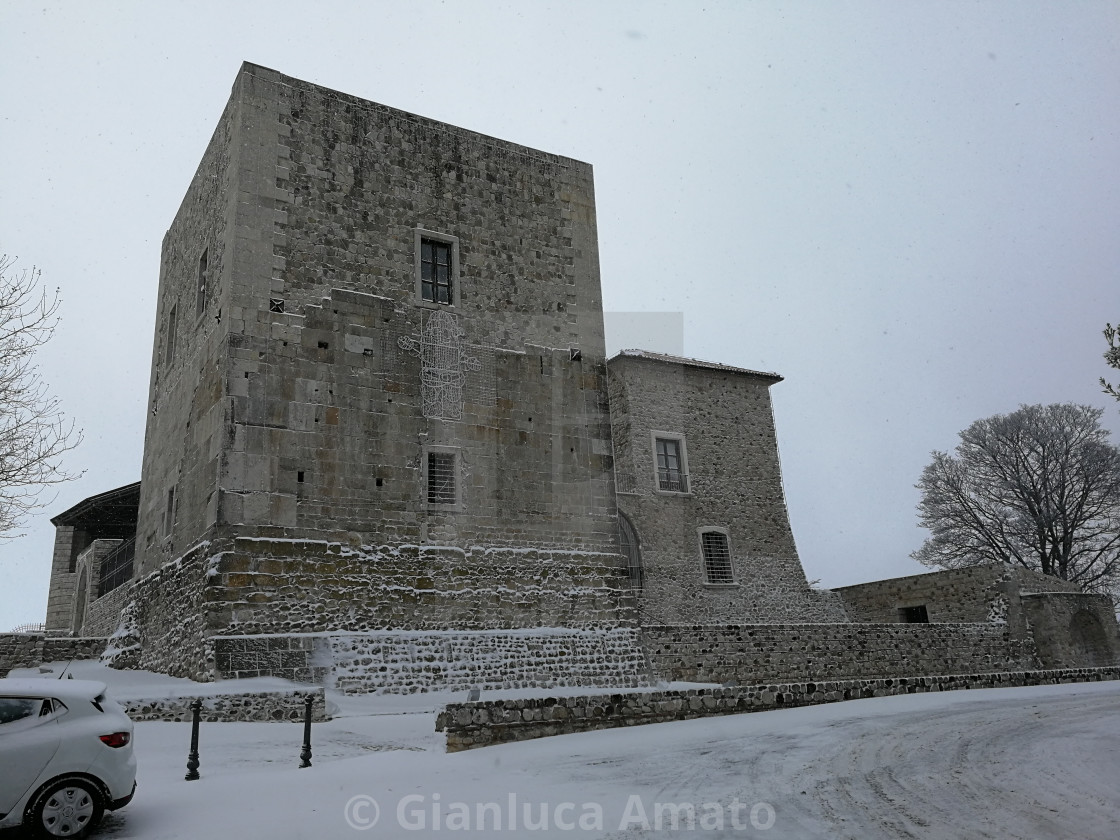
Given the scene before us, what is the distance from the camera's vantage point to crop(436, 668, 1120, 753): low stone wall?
8016 millimetres

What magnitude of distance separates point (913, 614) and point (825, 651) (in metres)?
8.13

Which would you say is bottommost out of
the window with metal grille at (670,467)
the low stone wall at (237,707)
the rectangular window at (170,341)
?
the low stone wall at (237,707)

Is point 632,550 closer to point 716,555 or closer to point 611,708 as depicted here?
point 716,555

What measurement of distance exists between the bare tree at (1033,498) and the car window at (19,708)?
97.4 ft

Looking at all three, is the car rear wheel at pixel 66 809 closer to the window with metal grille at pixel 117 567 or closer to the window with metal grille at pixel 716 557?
the window with metal grille at pixel 117 567

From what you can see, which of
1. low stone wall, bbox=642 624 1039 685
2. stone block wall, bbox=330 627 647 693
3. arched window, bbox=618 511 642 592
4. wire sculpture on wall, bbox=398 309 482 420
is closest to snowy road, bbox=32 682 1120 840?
stone block wall, bbox=330 627 647 693

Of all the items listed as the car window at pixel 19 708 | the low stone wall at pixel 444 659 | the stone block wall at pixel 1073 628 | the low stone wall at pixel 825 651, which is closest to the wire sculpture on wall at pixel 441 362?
the low stone wall at pixel 444 659

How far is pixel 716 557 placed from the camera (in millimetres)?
23078

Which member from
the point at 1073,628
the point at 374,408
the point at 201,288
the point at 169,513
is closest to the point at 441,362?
the point at 374,408

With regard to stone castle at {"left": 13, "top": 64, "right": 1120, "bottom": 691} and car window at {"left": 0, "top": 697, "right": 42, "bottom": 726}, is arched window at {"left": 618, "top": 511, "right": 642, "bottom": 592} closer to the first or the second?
stone castle at {"left": 13, "top": 64, "right": 1120, "bottom": 691}

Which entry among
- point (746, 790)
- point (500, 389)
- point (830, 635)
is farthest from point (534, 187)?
point (746, 790)

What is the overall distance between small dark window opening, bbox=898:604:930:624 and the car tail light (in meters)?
22.6

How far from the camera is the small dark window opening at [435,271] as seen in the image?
14.6 meters

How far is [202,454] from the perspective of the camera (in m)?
13.0
